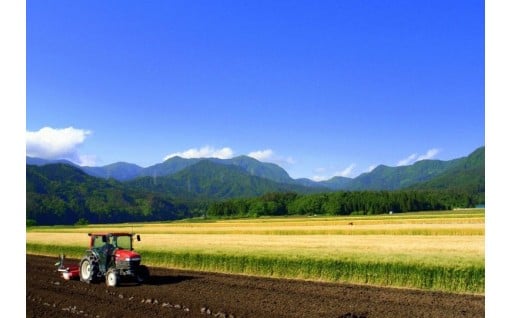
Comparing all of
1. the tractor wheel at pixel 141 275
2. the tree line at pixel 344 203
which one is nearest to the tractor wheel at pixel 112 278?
the tractor wheel at pixel 141 275

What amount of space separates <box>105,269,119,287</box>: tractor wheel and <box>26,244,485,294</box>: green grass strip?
318 inches

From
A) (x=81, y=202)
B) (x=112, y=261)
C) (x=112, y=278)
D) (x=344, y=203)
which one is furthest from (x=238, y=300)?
(x=81, y=202)

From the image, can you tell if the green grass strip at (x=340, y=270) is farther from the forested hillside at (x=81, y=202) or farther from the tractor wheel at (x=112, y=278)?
the forested hillside at (x=81, y=202)

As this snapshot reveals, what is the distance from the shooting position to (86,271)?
23.6 metres

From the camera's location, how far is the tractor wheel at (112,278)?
21828 millimetres

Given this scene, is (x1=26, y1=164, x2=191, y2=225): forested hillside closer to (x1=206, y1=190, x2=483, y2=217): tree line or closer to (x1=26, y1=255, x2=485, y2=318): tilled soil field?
(x1=206, y1=190, x2=483, y2=217): tree line

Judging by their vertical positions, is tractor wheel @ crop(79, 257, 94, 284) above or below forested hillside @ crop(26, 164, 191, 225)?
above

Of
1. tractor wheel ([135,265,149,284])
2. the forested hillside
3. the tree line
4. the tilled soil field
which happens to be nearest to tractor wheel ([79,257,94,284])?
the tilled soil field

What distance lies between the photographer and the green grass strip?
20078 mm

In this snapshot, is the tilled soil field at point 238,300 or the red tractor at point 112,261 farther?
the red tractor at point 112,261

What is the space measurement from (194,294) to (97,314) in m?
4.48

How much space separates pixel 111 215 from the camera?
449 ft
